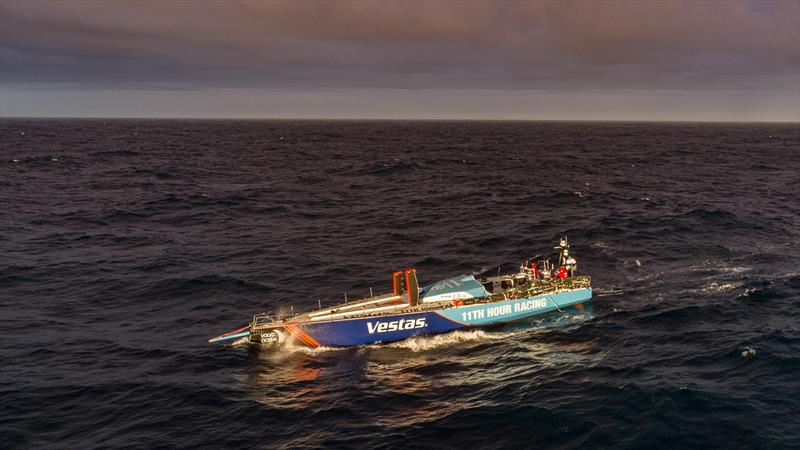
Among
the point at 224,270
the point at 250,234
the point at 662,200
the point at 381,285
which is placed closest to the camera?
the point at 381,285

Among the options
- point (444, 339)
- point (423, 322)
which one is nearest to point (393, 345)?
point (423, 322)

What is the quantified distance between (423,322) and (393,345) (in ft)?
7.75

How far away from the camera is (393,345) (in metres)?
32.7

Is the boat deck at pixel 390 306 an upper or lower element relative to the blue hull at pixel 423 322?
upper

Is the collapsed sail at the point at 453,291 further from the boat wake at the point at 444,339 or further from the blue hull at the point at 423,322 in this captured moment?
the boat wake at the point at 444,339

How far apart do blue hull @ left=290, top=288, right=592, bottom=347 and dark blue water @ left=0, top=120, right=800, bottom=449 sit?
777mm

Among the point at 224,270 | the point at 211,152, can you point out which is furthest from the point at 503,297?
the point at 211,152

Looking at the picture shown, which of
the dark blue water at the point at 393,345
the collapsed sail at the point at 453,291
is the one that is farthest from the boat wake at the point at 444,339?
the collapsed sail at the point at 453,291

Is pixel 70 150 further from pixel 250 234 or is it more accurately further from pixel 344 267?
pixel 344 267

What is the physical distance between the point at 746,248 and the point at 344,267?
121 feet

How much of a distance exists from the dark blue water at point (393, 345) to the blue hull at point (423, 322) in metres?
0.78

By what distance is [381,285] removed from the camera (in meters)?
43.0

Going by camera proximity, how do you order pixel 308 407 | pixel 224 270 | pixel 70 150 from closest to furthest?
pixel 308 407 → pixel 224 270 → pixel 70 150

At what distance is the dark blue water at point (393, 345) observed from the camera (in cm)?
2388
